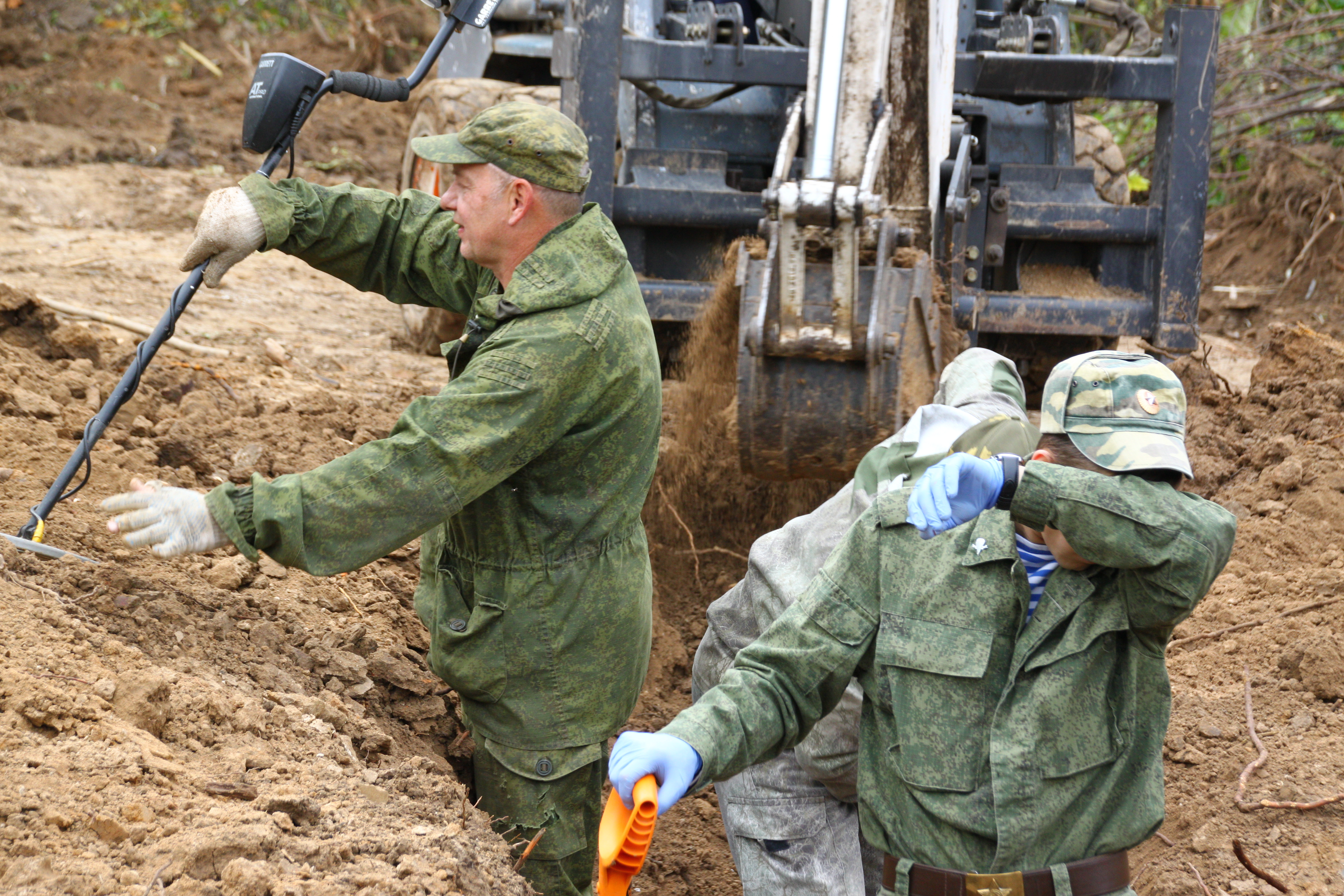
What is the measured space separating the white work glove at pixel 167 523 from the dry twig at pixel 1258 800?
2604 mm

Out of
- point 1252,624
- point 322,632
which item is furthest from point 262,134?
point 1252,624

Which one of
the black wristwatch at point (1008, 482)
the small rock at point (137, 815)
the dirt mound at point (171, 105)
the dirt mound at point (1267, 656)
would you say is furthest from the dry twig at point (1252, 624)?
the dirt mound at point (171, 105)

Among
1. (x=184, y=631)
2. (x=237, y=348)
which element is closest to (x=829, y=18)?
(x=184, y=631)

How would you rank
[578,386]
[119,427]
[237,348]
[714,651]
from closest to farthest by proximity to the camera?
[578,386] < [714,651] < [119,427] < [237,348]

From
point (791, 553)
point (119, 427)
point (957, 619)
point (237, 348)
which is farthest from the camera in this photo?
point (237, 348)

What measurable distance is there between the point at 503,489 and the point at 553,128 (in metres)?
0.83

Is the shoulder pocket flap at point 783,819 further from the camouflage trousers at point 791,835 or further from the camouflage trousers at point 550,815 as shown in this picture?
the camouflage trousers at point 550,815

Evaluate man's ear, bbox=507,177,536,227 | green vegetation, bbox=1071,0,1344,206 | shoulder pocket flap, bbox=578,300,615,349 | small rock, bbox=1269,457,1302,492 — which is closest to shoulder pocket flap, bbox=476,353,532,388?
shoulder pocket flap, bbox=578,300,615,349

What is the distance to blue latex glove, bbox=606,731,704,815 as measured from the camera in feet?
6.67

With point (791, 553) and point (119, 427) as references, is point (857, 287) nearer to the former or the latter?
point (791, 553)

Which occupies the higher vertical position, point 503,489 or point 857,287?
point 857,287

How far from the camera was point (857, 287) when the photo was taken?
11.6 ft

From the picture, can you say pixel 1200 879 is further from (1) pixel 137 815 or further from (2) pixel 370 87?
(2) pixel 370 87

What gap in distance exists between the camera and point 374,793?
8.46ft
